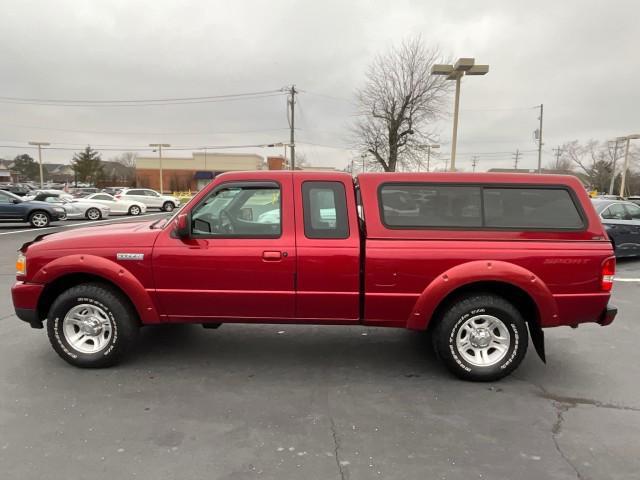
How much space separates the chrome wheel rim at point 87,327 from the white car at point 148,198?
27.1 metres

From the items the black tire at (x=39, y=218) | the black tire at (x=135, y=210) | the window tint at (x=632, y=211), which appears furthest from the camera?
the black tire at (x=135, y=210)

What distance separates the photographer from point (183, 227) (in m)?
3.73

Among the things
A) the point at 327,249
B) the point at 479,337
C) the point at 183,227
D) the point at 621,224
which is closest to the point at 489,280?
the point at 479,337

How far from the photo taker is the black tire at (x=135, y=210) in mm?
27489

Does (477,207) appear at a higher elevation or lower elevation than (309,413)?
higher

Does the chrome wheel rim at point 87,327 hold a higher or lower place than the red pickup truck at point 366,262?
lower

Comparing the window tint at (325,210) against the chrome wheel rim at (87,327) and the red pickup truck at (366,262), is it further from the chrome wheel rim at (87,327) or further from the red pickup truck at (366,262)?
the chrome wheel rim at (87,327)

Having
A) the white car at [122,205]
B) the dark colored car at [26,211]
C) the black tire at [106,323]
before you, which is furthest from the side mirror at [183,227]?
the white car at [122,205]

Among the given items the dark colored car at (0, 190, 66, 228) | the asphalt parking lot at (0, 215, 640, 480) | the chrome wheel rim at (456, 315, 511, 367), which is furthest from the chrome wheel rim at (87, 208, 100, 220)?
the chrome wheel rim at (456, 315, 511, 367)

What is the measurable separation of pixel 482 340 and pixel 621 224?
8476mm

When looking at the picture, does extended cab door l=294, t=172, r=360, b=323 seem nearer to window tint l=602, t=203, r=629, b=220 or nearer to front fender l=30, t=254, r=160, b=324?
front fender l=30, t=254, r=160, b=324

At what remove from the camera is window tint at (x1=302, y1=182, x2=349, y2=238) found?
12.4ft

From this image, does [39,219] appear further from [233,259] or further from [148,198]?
[233,259]

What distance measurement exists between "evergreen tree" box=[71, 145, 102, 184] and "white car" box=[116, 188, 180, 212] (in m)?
50.7
